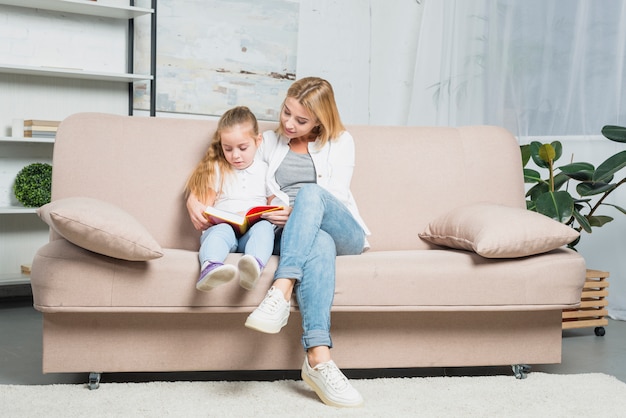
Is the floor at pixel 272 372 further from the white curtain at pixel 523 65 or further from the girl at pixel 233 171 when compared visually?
the white curtain at pixel 523 65

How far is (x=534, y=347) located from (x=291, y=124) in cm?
109

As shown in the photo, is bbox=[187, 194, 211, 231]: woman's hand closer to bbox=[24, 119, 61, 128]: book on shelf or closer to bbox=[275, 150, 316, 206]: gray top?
bbox=[275, 150, 316, 206]: gray top

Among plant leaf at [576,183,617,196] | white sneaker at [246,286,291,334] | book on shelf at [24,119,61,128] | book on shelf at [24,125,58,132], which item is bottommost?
white sneaker at [246,286,291,334]

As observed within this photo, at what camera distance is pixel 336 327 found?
2.28 meters

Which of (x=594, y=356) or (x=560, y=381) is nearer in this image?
(x=560, y=381)

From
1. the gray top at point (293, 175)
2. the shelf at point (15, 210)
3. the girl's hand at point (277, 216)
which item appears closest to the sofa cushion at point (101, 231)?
the girl's hand at point (277, 216)

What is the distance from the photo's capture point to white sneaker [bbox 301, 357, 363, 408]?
200 centimetres

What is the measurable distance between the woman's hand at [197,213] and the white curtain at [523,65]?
84.8 inches

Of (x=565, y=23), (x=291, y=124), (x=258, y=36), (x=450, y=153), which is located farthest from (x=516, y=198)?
(x=258, y=36)

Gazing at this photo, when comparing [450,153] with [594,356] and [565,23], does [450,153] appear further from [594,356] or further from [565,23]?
[565,23]

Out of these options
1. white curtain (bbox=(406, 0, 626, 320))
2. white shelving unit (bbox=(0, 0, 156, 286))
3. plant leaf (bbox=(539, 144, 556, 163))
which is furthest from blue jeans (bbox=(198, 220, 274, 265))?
white curtain (bbox=(406, 0, 626, 320))

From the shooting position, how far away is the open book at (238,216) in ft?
7.47

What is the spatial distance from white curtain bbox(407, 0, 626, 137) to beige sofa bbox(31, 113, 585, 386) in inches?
41.9

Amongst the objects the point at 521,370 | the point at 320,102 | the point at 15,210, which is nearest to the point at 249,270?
the point at 320,102
